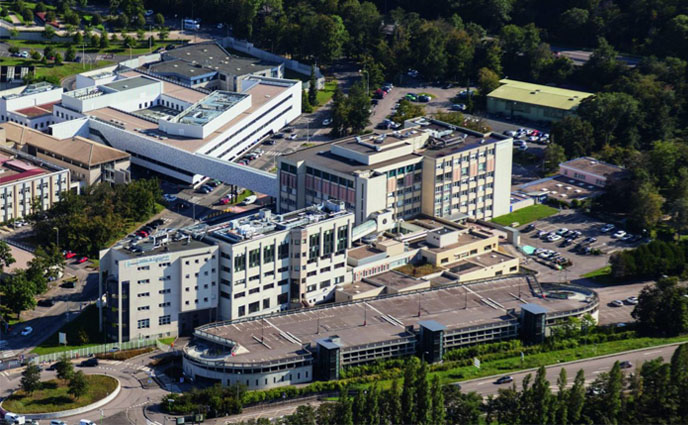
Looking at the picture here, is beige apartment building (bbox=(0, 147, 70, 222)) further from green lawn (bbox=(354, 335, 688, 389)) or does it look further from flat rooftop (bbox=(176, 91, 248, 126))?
green lawn (bbox=(354, 335, 688, 389))


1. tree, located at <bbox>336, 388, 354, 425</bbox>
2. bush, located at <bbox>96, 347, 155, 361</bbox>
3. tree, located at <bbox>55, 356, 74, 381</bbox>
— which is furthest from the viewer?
bush, located at <bbox>96, 347, 155, 361</bbox>

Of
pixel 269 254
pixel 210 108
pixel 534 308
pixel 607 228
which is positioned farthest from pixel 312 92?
pixel 534 308

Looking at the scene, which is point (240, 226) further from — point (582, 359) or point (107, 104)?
point (107, 104)

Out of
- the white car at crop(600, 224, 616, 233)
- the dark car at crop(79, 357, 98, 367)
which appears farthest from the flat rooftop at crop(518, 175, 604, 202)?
the dark car at crop(79, 357, 98, 367)

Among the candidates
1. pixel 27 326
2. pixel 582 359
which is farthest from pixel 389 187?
pixel 27 326

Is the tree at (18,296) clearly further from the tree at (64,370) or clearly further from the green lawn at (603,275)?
the green lawn at (603,275)

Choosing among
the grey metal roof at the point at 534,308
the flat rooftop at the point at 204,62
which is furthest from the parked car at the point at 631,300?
the flat rooftop at the point at 204,62
